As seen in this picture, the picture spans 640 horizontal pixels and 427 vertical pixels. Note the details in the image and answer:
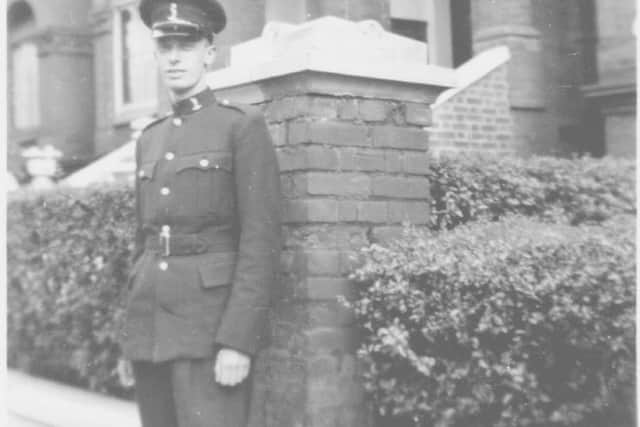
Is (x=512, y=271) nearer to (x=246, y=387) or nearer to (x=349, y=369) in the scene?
(x=349, y=369)

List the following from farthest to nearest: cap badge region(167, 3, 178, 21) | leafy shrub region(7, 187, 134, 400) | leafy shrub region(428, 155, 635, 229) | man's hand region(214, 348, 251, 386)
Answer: leafy shrub region(7, 187, 134, 400) < leafy shrub region(428, 155, 635, 229) < cap badge region(167, 3, 178, 21) < man's hand region(214, 348, 251, 386)

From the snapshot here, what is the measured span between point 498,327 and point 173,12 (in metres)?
1.72

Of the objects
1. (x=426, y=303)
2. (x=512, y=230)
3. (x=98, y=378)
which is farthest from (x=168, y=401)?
(x=98, y=378)

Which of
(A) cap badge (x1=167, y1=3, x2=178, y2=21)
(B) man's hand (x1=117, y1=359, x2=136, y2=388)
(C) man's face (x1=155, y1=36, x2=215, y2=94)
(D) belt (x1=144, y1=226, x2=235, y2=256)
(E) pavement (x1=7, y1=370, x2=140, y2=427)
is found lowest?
(E) pavement (x1=7, y1=370, x2=140, y2=427)

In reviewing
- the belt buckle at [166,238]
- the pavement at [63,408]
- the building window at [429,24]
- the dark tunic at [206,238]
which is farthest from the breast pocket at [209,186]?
the building window at [429,24]

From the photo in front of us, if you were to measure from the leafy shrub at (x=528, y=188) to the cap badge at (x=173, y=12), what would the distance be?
1799 millimetres

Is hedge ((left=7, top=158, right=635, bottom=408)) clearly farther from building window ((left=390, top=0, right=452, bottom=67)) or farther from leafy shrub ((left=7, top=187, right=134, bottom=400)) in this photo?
building window ((left=390, top=0, right=452, bottom=67))

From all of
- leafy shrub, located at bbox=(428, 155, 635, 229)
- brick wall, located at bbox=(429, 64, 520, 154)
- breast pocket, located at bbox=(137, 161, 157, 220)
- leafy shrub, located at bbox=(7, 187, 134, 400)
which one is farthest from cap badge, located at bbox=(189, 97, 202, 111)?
brick wall, located at bbox=(429, 64, 520, 154)

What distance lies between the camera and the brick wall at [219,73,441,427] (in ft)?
12.6

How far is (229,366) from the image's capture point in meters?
3.14

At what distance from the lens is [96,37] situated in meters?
16.8

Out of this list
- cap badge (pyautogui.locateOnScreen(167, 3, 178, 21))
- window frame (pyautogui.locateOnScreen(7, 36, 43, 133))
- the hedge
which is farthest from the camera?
window frame (pyautogui.locateOnScreen(7, 36, 43, 133))

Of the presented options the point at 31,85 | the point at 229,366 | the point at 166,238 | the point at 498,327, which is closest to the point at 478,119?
the point at 498,327

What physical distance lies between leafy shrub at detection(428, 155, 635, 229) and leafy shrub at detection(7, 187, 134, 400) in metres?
2.32
